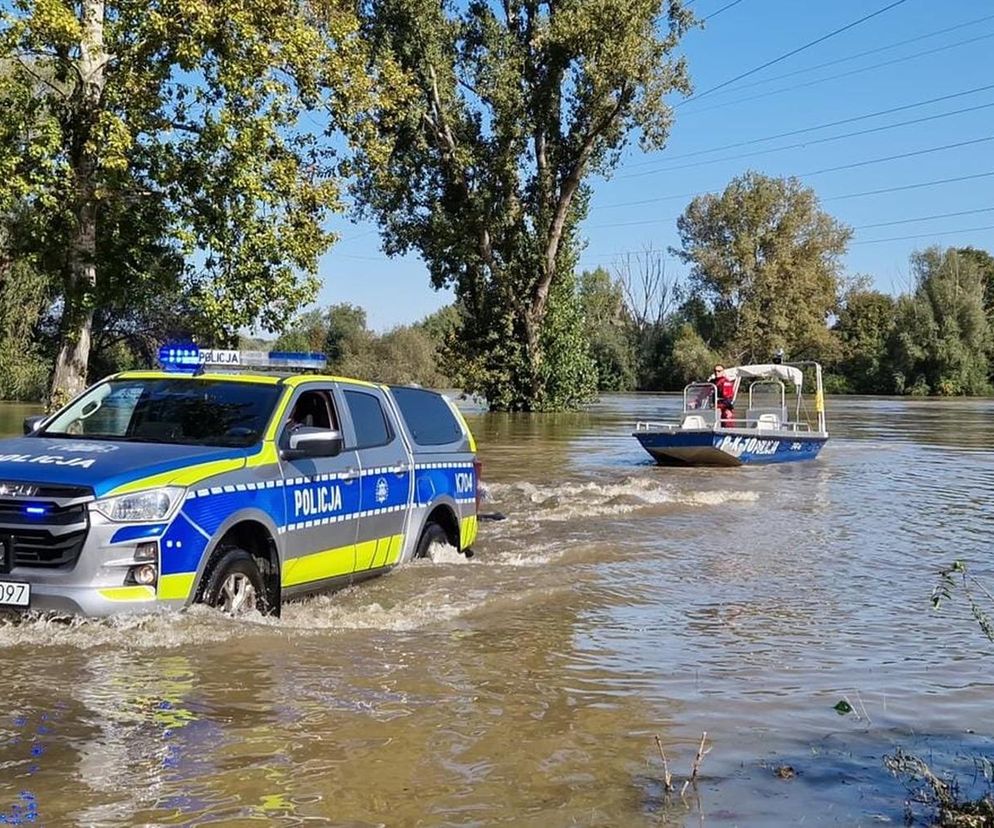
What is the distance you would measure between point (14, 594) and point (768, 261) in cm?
8622

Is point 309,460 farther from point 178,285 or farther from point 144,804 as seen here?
point 178,285

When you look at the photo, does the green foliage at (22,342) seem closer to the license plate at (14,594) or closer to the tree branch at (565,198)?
the tree branch at (565,198)

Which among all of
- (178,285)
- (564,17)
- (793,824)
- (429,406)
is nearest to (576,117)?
(564,17)

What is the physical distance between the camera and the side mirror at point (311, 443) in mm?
7258

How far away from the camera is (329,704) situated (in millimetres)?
5742

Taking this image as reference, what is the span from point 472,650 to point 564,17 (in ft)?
104

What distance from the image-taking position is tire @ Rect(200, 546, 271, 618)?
6551mm

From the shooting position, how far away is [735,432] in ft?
73.2

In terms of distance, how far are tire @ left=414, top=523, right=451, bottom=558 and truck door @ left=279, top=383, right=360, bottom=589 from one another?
1.07m

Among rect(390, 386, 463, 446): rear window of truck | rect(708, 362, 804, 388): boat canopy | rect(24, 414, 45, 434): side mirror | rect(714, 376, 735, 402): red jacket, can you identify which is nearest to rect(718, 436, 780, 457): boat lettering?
rect(714, 376, 735, 402): red jacket

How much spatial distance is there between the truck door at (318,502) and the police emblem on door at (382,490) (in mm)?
309

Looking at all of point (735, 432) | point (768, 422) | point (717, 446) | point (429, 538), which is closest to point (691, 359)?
point (768, 422)

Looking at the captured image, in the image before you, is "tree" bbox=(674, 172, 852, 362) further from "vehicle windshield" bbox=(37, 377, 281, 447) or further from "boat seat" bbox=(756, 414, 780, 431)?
"vehicle windshield" bbox=(37, 377, 281, 447)

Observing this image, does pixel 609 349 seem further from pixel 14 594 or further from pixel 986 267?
pixel 14 594
